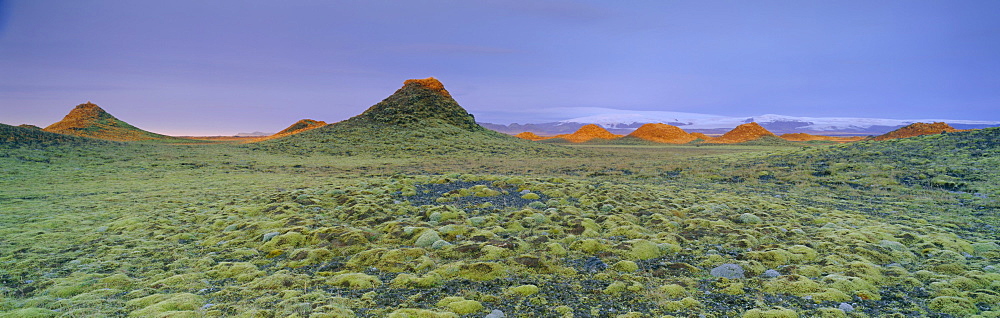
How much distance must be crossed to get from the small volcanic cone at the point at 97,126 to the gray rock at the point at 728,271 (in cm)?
9963

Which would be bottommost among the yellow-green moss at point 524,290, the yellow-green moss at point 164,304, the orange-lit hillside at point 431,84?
the yellow-green moss at point 524,290

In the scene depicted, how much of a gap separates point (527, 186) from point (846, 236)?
10.1 metres

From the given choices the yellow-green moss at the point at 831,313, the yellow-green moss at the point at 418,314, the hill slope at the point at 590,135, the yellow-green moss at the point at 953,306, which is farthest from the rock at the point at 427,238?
the hill slope at the point at 590,135

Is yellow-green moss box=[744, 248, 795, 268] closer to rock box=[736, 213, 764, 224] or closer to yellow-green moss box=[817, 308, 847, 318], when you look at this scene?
yellow-green moss box=[817, 308, 847, 318]

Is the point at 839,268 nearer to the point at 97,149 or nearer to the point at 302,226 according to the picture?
the point at 302,226

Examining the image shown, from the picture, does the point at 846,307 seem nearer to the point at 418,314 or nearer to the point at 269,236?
the point at 418,314

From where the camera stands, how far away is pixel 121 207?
13703 mm

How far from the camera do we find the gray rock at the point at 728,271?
23.2ft

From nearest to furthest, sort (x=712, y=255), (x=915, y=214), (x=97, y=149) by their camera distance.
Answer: (x=712, y=255), (x=915, y=214), (x=97, y=149)

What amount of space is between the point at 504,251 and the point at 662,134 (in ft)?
442

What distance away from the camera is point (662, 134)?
132 metres

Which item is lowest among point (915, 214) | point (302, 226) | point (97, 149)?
point (915, 214)

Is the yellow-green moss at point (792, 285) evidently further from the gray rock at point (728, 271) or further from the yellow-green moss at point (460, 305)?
the yellow-green moss at point (460, 305)

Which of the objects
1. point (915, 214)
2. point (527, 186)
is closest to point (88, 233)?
point (527, 186)
